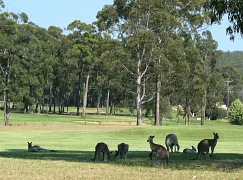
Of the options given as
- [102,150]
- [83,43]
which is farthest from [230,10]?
[83,43]

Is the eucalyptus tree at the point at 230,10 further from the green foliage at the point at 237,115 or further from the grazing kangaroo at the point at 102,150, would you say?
the green foliage at the point at 237,115

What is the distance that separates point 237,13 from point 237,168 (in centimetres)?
492

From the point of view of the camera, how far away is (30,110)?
8825cm

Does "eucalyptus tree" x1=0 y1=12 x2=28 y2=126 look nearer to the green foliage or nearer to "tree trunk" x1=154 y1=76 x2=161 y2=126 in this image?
"tree trunk" x1=154 y1=76 x2=161 y2=126

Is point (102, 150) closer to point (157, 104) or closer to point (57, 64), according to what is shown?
point (157, 104)

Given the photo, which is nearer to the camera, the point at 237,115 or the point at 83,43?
the point at 237,115

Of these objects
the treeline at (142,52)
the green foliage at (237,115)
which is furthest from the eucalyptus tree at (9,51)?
the green foliage at (237,115)

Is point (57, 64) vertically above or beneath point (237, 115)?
above

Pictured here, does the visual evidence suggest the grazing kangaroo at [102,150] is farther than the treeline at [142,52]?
No

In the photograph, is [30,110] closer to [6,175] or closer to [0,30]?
[0,30]

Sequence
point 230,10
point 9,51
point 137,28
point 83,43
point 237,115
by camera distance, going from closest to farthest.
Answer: point 230,10, point 137,28, point 9,51, point 237,115, point 83,43

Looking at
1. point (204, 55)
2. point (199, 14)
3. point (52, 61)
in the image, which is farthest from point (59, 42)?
point (199, 14)

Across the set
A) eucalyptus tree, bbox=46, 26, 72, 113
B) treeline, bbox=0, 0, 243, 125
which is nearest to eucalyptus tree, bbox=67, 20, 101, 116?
eucalyptus tree, bbox=46, 26, 72, 113

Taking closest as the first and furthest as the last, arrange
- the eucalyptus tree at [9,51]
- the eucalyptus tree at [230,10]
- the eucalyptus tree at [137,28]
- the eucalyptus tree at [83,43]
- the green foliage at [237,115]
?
the eucalyptus tree at [230,10] → the eucalyptus tree at [137,28] → the eucalyptus tree at [9,51] → the green foliage at [237,115] → the eucalyptus tree at [83,43]
